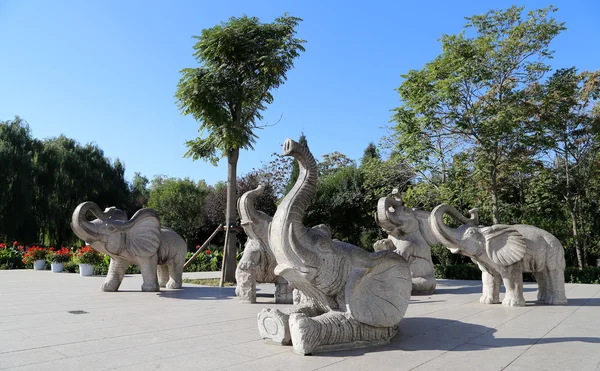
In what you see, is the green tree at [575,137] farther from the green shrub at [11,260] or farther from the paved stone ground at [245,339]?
the green shrub at [11,260]

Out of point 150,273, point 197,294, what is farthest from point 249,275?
point 150,273

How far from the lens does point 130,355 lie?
4164mm

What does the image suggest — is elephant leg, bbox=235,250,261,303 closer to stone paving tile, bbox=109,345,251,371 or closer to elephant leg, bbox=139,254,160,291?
elephant leg, bbox=139,254,160,291

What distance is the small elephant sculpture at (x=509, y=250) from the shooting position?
23.3ft

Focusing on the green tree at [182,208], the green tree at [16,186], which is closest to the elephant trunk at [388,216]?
the green tree at [16,186]

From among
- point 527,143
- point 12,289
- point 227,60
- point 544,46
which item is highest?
point 544,46

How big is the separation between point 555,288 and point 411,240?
3.04m

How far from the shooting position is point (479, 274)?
1452cm

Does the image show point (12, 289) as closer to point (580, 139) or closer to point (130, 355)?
point (130, 355)

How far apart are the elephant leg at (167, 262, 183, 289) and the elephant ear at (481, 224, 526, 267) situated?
684 centimetres

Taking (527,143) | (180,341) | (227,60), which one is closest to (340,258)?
(180,341)

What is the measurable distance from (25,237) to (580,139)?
28659 millimetres

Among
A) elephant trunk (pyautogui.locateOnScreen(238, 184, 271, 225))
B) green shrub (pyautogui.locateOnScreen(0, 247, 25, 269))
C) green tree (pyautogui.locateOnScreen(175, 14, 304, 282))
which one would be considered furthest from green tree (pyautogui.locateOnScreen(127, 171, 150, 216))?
elephant trunk (pyautogui.locateOnScreen(238, 184, 271, 225))

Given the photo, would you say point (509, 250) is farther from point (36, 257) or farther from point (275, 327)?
point (36, 257)
